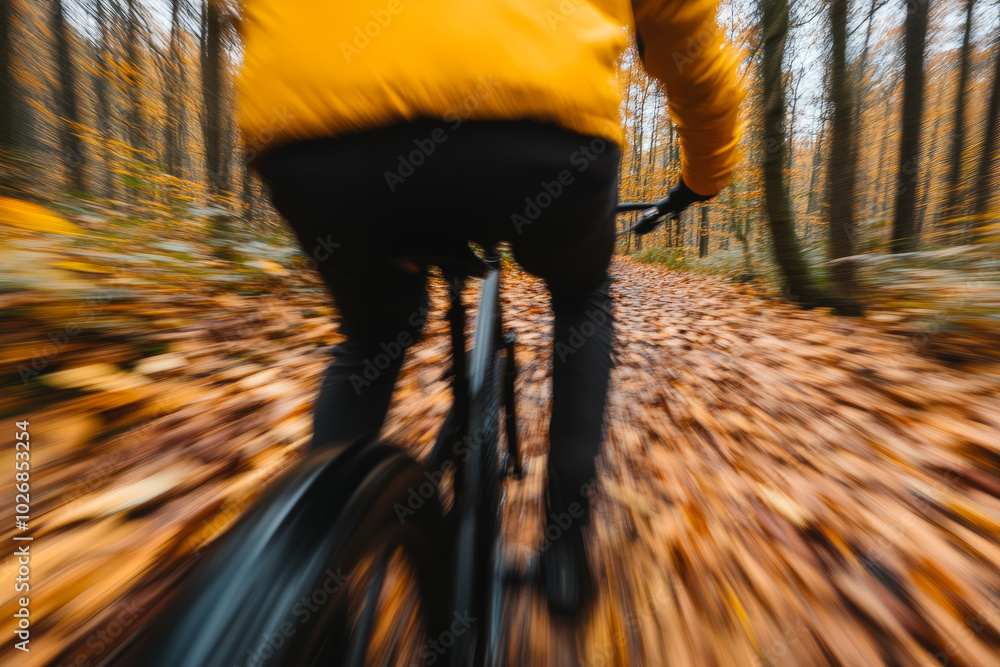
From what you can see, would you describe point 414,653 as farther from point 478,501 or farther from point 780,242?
point 780,242

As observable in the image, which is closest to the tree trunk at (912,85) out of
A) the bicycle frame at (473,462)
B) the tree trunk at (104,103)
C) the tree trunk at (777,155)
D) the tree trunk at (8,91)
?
the tree trunk at (777,155)

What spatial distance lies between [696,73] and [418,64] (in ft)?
2.00

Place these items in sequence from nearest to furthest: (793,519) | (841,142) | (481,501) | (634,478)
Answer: (481,501) → (793,519) → (634,478) → (841,142)

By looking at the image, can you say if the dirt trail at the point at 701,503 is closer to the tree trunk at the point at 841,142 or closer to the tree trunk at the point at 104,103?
the tree trunk at the point at 841,142

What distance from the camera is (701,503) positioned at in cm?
138

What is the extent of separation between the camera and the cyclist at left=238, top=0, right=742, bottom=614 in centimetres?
55

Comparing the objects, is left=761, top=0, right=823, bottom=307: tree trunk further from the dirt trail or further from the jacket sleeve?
the jacket sleeve

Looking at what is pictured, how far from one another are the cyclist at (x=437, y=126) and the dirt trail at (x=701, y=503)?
720 millimetres

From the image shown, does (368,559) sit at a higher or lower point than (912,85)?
lower

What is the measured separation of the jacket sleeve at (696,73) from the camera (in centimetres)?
69

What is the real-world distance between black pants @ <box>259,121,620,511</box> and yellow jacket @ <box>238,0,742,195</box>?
0.03m

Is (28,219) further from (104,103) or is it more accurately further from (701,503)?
(104,103)

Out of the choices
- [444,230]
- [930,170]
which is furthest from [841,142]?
[930,170]

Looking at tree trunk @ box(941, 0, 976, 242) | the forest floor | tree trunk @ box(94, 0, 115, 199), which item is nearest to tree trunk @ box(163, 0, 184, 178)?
tree trunk @ box(94, 0, 115, 199)
